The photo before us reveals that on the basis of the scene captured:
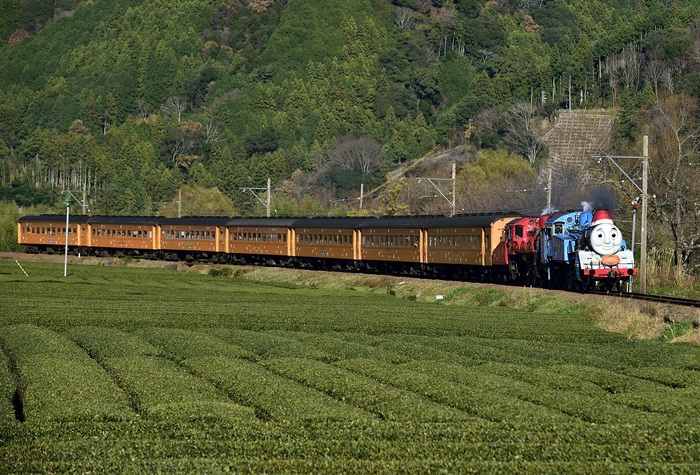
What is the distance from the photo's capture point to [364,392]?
27.5m

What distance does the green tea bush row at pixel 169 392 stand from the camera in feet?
79.0

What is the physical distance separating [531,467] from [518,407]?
5895 millimetres

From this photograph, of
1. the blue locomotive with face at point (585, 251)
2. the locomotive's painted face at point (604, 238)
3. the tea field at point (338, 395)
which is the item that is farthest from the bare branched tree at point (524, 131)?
the tea field at point (338, 395)

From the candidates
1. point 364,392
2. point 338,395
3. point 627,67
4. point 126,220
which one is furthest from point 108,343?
point 627,67

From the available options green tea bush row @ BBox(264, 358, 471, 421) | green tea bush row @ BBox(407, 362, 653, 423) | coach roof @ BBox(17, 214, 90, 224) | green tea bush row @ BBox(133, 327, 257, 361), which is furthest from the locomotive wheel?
coach roof @ BBox(17, 214, 90, 224)

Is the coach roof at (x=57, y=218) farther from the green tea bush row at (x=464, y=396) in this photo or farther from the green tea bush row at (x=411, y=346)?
the green tea bush row at (x=464, y=396)

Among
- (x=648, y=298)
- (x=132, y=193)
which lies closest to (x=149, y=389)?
(x=648, y=298)

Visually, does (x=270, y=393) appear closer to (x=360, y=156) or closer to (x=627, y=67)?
(x=360, y=156)

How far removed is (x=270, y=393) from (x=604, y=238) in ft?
88.7

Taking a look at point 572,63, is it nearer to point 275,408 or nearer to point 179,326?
point 179,326

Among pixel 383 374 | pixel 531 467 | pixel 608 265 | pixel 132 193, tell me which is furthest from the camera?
pixel 132 193

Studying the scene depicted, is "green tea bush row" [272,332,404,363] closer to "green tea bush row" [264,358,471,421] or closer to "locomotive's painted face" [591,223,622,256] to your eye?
"green tea bush row" [264,358,471,421]

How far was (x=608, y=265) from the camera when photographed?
168 feet

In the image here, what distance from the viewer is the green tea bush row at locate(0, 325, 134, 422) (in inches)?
940
